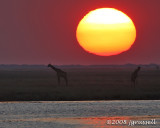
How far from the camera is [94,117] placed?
916 inches

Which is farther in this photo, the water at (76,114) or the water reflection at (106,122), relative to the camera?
the water at (76,114)

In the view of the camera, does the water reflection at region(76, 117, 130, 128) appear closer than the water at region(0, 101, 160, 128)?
Yes

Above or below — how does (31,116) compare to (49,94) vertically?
below

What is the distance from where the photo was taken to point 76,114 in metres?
24.4

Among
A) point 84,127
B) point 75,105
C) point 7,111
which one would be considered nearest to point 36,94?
point 75,105

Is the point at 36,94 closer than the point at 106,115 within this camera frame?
No

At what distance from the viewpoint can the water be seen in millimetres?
21066

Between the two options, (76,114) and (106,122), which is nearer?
(106,122)

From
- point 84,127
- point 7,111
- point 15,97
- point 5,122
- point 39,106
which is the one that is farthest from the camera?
point 15,97

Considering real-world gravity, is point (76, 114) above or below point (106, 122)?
above

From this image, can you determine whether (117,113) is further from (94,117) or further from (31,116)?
(31,116)

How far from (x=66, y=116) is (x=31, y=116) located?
1.31 metres

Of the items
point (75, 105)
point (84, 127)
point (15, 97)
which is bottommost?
point (84, 127)

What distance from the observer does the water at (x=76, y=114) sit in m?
21.1
